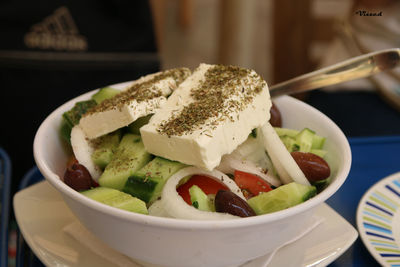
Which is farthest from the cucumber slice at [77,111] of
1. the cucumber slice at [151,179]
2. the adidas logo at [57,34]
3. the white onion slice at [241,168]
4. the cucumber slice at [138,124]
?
the adidas logo at [57,34]

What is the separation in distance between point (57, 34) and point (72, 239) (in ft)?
3.77

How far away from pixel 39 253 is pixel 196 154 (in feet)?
1.18

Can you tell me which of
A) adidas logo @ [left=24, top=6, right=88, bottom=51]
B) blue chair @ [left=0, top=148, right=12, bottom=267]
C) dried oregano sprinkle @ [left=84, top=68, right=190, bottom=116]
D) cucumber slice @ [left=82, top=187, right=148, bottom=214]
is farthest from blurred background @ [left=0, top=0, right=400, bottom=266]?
cucumber slice @ [left=82, top=187, right=148, bottom=214]

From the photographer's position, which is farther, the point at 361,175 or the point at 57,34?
the point at 57,34

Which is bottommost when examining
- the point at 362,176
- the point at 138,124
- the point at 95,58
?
the point at 362,176

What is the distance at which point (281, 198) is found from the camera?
2.38 ft

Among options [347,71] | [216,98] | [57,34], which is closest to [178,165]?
[216,98]

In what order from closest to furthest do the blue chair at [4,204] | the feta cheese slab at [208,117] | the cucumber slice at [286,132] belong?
the feta cheese slab at [208,117] → the blue chair at [4,204] → the cucumber slice at [286,132]

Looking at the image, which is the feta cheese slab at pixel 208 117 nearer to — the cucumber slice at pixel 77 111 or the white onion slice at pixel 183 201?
the white onion slice at pixel 183 201

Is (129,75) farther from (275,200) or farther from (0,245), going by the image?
(275,200)

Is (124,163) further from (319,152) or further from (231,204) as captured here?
(319,152)

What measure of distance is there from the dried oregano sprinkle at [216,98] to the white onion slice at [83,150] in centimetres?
17

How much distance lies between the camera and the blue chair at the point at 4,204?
839 millimetres

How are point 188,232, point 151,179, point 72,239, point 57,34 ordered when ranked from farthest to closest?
point 57,34 < point 72,239 < point 151,179 < point 188,232
